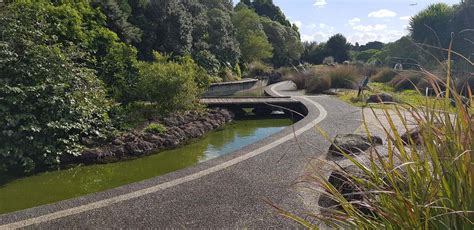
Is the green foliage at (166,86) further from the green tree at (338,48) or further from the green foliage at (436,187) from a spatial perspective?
the green tree at (338,48)

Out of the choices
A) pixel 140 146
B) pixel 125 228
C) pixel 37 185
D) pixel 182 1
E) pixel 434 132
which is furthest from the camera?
pixel 182 1

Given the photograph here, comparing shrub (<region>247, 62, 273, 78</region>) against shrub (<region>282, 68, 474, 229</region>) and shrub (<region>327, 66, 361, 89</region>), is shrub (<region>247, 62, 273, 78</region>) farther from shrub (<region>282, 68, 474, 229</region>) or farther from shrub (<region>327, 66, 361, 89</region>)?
shrub (<region>282, 68, 474, 229</region>)

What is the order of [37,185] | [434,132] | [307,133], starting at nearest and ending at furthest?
[434,132], [37,185], [307,133]

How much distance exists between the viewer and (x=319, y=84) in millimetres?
19266

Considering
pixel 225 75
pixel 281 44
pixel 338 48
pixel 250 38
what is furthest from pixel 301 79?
pixel 338 48

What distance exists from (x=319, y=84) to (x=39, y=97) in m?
13.9

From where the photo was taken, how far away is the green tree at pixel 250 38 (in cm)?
3447

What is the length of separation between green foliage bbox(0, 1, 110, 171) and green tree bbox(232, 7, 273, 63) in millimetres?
26343

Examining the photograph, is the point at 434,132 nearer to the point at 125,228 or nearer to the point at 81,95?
the point at 125,228

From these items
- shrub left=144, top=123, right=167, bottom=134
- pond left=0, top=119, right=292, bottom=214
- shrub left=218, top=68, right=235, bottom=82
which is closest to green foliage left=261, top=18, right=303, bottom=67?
shrub left=218, top=68, right=235, bottom=82

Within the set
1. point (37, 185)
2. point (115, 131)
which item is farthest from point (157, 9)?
point (37, 185)

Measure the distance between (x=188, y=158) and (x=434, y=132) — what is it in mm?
6620

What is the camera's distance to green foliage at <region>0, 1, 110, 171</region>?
22.1ft

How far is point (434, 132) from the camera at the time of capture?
188 centimetres
